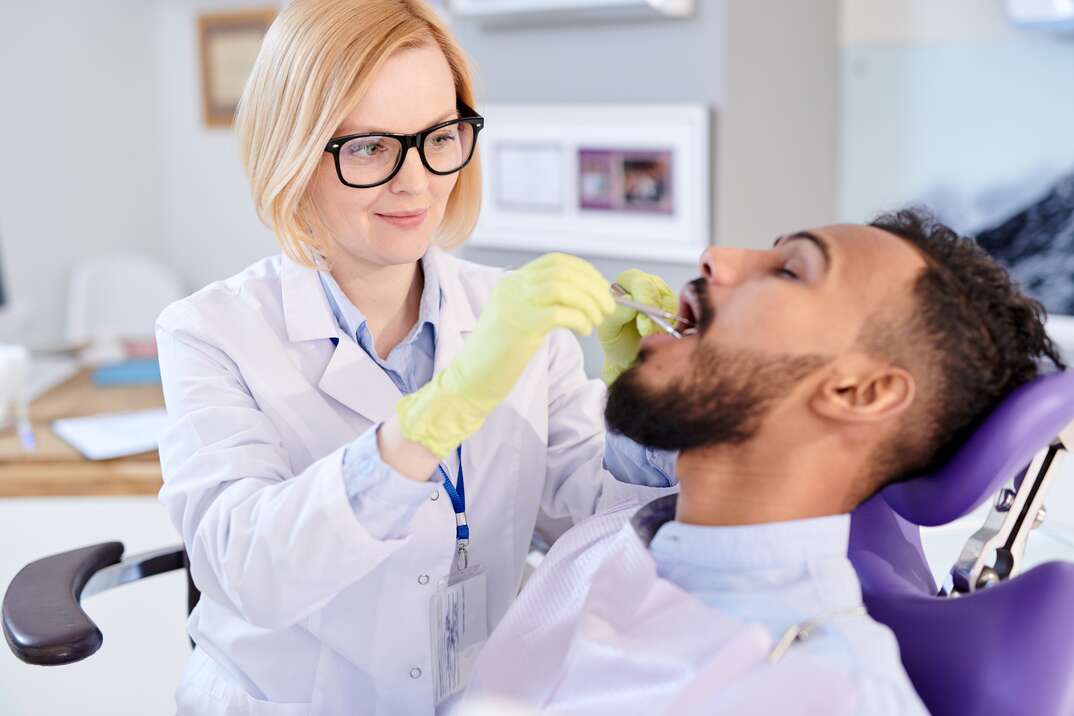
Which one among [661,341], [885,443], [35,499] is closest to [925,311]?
[885,443]

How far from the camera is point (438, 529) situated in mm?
1413

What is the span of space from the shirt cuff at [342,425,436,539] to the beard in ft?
0.74

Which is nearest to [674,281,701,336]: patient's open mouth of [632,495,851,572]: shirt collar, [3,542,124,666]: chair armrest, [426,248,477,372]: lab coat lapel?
[632,495,851,572]: shirt collar

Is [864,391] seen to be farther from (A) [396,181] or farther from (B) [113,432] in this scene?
(B) [113,432]

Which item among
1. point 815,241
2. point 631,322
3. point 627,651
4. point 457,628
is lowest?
point 457,628

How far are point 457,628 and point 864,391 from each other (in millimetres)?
641

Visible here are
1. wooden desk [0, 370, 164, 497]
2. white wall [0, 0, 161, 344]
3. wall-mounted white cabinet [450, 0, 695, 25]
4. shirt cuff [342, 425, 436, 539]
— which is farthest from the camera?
white wall [0, 0, 161, 344]

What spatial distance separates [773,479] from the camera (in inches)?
46.7

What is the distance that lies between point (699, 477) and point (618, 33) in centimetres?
147

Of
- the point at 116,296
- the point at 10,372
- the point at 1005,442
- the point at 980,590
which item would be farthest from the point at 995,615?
the point at 116,296

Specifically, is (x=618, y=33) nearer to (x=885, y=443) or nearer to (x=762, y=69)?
(x=762, y=69)

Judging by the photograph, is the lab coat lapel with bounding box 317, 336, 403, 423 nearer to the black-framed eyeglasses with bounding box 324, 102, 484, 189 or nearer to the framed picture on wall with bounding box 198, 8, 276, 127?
the black-framed eyeglasses with bounding box 324, 102, 484, 189

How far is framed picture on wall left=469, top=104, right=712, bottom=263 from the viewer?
94.2 inches

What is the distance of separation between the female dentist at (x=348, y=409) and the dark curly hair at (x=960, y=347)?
35 cm
